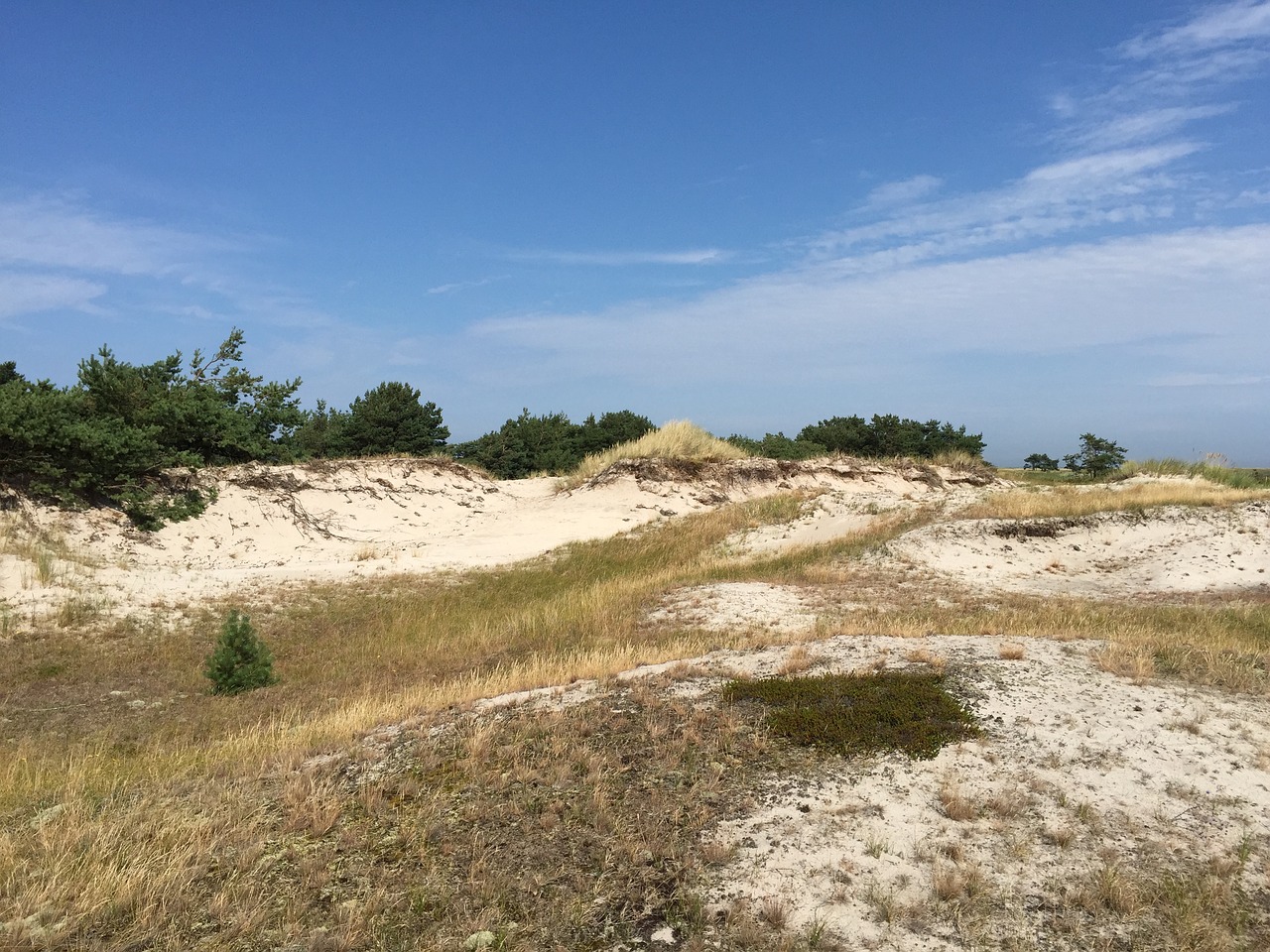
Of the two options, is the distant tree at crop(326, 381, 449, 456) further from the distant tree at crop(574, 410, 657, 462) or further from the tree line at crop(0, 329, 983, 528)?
the distant tree at crop(574, 410, 657, 462)

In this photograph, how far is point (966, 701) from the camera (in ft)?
23.3

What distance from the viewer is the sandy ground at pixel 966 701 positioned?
14.3ft

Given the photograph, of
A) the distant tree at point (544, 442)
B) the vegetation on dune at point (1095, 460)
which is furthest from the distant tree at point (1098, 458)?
the distant tree at point (544, 442)

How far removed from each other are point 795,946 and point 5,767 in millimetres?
7520

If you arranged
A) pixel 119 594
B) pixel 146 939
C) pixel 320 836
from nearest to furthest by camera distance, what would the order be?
pixel 146 939, pixel 320 836, pixel 119 594

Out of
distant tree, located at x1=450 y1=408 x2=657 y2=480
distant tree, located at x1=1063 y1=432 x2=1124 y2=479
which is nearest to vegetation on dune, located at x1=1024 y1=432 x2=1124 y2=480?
distant tree, located at x1=1063 y1=432 x2=1124 y2=479

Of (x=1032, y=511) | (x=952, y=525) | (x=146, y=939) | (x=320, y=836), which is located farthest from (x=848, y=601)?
(x=146, y=939)

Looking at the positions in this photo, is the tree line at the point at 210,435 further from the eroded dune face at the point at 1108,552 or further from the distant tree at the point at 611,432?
the eroded dune face at the point at 1108,552

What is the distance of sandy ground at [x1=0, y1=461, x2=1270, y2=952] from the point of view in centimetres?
435

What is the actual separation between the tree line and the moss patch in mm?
19286

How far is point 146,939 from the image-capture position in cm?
376

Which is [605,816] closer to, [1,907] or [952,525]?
[1,907]

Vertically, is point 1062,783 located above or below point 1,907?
below

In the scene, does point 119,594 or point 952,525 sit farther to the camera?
point 952,525
